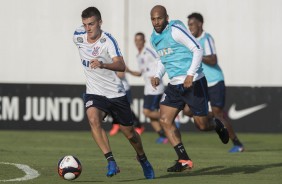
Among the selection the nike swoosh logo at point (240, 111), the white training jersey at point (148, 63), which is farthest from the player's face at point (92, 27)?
the nike swoosh logo at point (240, 111)

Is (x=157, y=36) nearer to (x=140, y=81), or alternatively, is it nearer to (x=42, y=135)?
(x=42, y=135)

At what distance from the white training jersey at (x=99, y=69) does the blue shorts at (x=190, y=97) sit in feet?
3.99

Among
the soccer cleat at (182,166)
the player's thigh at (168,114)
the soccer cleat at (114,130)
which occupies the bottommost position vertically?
the soccer cleat at (114,130)

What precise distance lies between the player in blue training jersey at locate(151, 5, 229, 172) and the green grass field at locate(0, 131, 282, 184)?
1.89ft

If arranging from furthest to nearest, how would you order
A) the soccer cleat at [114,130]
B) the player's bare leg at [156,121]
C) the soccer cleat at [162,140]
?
the soccer cleat at [114,130] < the player's bare leg at [156,121] < the soccer cleat at [162,140]

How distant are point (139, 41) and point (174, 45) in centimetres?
864

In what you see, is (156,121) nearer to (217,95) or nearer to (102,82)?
(217,95)

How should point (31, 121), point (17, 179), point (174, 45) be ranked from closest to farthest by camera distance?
point (17, 179)
point (174, 45)
point (31, 121)

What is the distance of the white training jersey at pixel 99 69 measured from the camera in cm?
1239

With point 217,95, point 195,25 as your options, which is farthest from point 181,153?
point 217,95

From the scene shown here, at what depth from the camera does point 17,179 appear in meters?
12.1

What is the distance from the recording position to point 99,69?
12477 mm

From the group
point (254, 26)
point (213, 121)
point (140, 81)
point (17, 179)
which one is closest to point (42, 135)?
point (140, 81)

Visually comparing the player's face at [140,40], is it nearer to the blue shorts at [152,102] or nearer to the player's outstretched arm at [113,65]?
the blue shorts at [152,102]
